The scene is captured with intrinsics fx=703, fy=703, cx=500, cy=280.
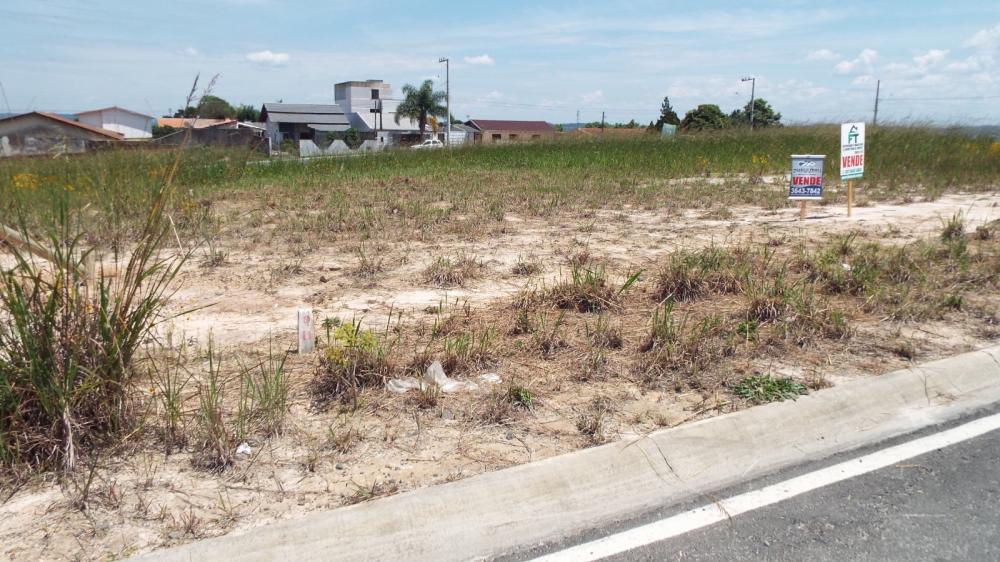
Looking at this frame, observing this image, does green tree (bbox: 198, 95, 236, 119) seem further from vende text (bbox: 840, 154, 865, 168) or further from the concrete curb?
vende text (bbox: 840, 154, 865, 168)

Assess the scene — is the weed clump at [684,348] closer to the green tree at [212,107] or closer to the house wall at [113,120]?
the green tree at [212,107]

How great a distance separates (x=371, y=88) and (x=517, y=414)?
345 ft

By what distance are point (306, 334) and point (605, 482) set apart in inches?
89.0

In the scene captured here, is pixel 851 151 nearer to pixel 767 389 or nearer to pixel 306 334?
pixel 767 389


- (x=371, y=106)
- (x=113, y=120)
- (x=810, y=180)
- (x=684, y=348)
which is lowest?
(x=684, y=348)

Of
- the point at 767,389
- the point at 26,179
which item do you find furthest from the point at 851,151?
the point at 26,179

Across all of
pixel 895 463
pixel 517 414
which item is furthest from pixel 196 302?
pixel 895 463

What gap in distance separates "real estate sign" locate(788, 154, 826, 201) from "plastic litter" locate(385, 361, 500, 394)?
7.38 metres

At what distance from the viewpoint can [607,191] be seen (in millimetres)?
13430

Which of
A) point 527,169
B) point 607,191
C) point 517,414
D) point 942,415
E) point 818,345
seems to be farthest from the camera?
point 527,169

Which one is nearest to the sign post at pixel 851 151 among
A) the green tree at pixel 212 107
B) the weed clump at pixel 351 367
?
the weed clump at pixel 351 367

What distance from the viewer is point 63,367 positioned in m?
3.18

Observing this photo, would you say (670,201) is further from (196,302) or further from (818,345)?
(196,302)

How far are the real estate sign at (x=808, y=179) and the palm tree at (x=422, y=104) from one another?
73.1 m
